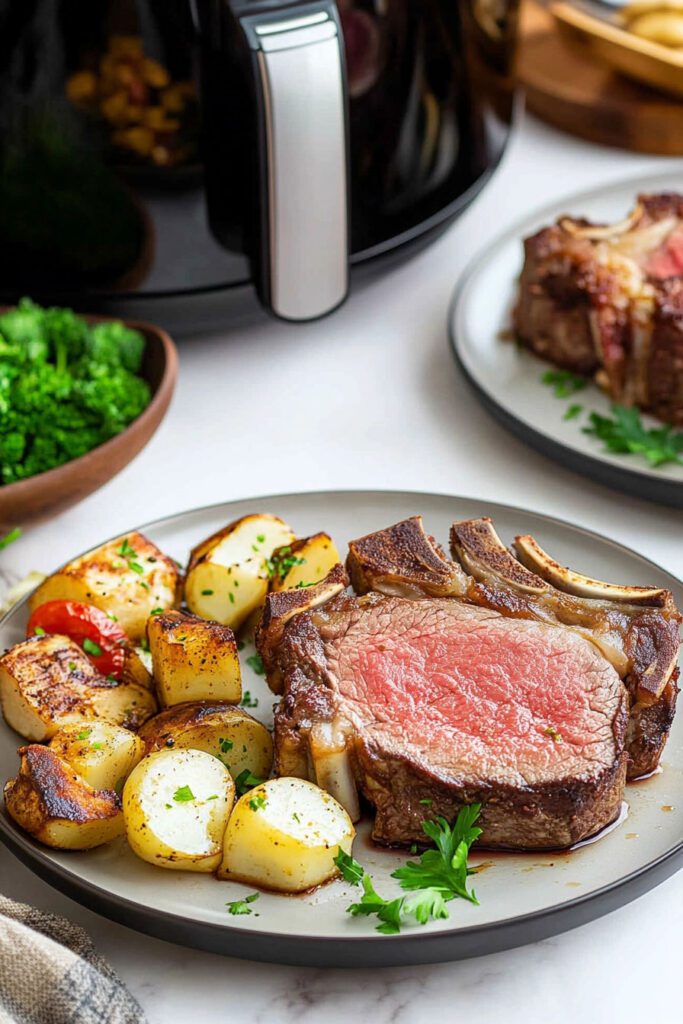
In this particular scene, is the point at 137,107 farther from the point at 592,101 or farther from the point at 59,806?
the point at 592,101

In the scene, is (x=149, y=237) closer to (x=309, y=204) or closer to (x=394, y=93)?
(x=309, y=204)

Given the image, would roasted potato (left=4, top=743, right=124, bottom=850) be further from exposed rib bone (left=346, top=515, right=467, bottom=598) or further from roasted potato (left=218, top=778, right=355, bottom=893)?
exposed rib bone (left=346, top=515, right=467, bottom=598)

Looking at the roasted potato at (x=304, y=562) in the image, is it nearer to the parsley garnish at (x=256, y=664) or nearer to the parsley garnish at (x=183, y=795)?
the parsley garnish at (x=256, y=664)

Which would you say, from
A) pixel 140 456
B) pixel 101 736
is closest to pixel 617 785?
pixel 101 736

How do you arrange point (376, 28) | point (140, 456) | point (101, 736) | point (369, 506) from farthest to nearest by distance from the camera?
point (140, 456)
point (376, 28)
point (369, 506)
point (101, 736)

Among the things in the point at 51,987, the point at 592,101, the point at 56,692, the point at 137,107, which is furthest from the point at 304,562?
the point at 592,101
